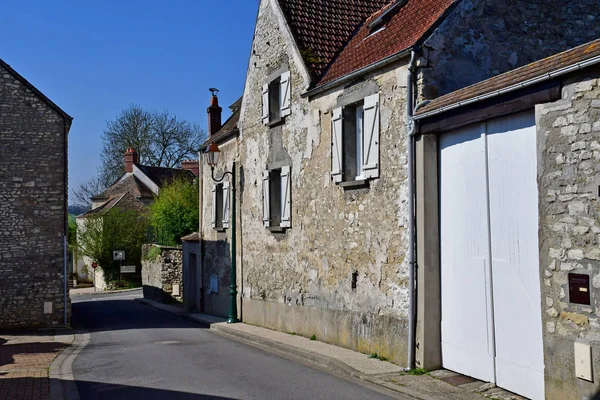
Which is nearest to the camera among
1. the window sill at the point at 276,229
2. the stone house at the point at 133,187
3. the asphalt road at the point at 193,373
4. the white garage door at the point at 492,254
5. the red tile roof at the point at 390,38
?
the white garage door at the point at 492,254

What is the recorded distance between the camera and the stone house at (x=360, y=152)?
994 centimetres

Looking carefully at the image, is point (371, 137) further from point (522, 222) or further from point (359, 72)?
point (522, 222)

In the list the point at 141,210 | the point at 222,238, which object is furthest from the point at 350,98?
the point at 141,210

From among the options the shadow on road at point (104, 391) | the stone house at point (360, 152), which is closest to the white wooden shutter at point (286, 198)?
the stone house at point (360, 152)

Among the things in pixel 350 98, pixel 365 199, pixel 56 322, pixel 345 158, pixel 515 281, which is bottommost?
pixel 56 322

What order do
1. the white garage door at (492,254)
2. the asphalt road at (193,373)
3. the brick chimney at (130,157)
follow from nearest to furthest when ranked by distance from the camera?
the white garage door at (492,254) < the asphalt road at (193,373) < the brick chimney at (130,157)

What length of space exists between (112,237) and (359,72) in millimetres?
33477

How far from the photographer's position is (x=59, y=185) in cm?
1961

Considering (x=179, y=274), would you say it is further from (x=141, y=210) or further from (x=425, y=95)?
(x=425, y=95)

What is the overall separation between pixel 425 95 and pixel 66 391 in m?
6.61

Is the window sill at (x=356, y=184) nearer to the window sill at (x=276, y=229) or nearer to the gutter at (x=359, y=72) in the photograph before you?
the gutter at (x=359, y=72)

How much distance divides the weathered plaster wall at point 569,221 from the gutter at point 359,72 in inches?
134

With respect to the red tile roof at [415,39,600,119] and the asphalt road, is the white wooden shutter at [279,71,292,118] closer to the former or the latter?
the asphalt road

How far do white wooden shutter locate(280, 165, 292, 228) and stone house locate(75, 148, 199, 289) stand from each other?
3107 cm
